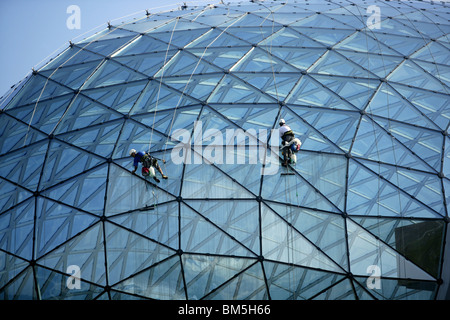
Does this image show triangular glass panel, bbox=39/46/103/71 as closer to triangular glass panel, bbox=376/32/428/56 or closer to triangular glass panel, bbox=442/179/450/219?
triangular glass panel, bbox=376/32/428/56

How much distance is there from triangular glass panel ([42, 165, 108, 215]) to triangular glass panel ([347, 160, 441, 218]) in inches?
→ 366

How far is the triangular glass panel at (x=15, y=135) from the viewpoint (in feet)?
84.4

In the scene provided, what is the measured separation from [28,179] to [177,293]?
8.04 m

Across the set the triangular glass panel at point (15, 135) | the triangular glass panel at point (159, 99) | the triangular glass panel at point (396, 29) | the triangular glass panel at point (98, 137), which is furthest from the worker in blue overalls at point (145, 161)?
the triangular glass panel at point (396, 29)

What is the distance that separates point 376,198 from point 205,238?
6.51 metres

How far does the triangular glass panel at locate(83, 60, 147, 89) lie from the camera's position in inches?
1077

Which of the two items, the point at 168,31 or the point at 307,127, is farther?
the point at 168,31

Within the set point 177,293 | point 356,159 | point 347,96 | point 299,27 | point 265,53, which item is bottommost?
point 177,293

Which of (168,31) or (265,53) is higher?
(168,31)

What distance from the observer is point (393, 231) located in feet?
69.8

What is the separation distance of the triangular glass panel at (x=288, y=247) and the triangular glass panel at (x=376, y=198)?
2.14 m
